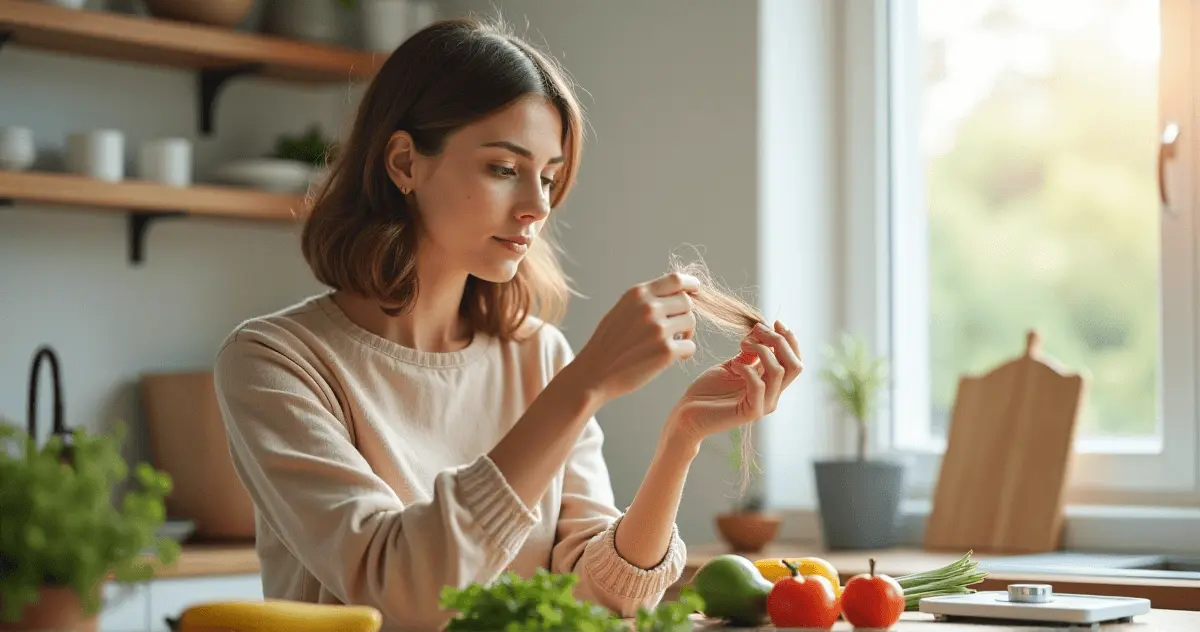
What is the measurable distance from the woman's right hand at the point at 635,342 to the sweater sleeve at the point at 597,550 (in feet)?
1.07

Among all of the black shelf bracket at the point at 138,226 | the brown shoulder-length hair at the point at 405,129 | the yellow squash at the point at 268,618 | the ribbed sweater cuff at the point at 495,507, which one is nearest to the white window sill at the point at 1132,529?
the brown shoulder-length hair at the point at 405,129

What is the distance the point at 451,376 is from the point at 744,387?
42 centimetres

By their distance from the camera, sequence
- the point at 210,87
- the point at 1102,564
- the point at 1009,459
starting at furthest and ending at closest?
the point at 210,87 → the point at 1009,459 → the point at 1102,564

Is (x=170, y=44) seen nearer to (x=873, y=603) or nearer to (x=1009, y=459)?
(x=1009, y=459)

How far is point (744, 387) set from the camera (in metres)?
1.69

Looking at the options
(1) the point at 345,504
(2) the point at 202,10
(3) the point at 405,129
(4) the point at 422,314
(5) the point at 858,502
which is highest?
(2) the point at 202,10

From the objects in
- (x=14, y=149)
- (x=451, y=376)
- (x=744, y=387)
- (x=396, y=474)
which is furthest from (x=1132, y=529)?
(x=14, y=149)

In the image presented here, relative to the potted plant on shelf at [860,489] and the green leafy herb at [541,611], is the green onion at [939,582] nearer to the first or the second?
the green leafy herb at [541,611]

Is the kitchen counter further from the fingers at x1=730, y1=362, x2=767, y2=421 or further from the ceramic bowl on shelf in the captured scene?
the ceramic bowl on shelf

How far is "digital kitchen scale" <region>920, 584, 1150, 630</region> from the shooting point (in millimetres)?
1409

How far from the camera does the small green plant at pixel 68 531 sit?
3.34 feet

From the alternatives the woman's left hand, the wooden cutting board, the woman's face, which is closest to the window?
the wooden cutting board

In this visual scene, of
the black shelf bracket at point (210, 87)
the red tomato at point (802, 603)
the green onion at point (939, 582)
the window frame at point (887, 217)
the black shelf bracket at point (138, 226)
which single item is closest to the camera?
the red tomato at point (802, 603)

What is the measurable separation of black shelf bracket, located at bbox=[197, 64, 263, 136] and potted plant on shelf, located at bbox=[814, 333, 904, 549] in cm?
164
